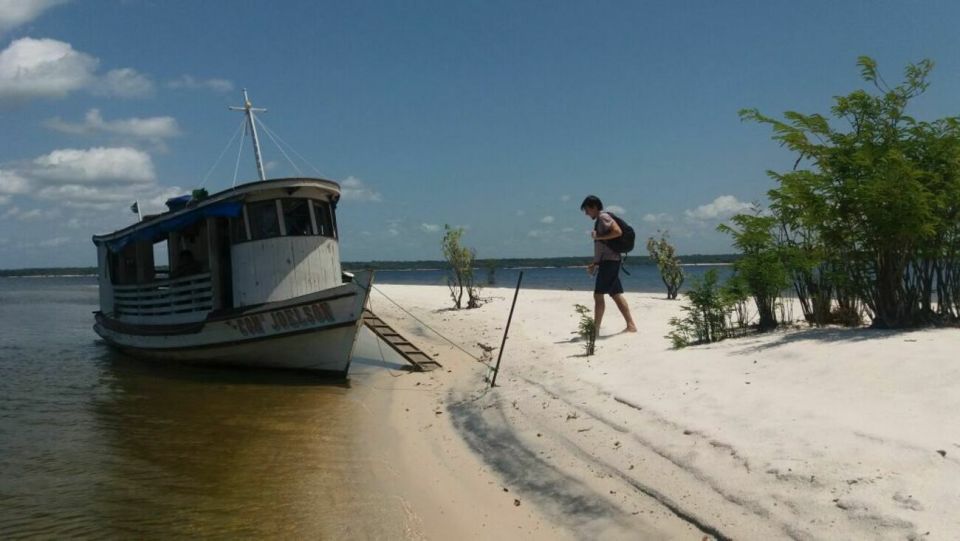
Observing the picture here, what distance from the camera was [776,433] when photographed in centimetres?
468

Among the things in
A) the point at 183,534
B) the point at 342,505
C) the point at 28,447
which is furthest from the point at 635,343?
the point at 28,447

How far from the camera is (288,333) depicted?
38.2 ft

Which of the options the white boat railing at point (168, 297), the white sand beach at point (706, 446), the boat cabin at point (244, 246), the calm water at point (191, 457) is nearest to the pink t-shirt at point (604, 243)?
the white sand beach at point (706, 446)

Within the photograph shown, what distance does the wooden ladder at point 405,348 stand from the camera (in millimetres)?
11727

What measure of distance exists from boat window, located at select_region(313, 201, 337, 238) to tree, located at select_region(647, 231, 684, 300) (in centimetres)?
1233

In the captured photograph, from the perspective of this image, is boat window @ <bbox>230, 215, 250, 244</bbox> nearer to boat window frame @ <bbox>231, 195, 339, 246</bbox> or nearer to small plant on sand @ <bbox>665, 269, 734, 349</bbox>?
boat window frame @ <bbox>231, 195, 339, 246</bbox>

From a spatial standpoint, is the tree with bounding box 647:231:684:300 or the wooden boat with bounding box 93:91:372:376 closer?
the wooden boat with bounding box 93:91:372:376

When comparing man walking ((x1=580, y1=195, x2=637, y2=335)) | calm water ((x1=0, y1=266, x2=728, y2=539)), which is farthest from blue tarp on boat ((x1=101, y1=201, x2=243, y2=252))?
man walking ((x1=580, y1=195, x2=637, y2=335))

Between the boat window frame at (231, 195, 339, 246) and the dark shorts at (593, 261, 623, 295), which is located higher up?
the boat window frame at (231, 195, 339, 246)

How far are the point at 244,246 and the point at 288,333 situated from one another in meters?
1.85

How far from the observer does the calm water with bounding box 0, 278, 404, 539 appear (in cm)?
505

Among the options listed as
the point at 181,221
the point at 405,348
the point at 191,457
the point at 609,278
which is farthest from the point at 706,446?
the point at 181,221

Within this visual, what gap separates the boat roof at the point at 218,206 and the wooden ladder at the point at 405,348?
267cm

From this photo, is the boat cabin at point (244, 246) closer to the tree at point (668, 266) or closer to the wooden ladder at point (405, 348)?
the wooden ladder at point (405, 348)
